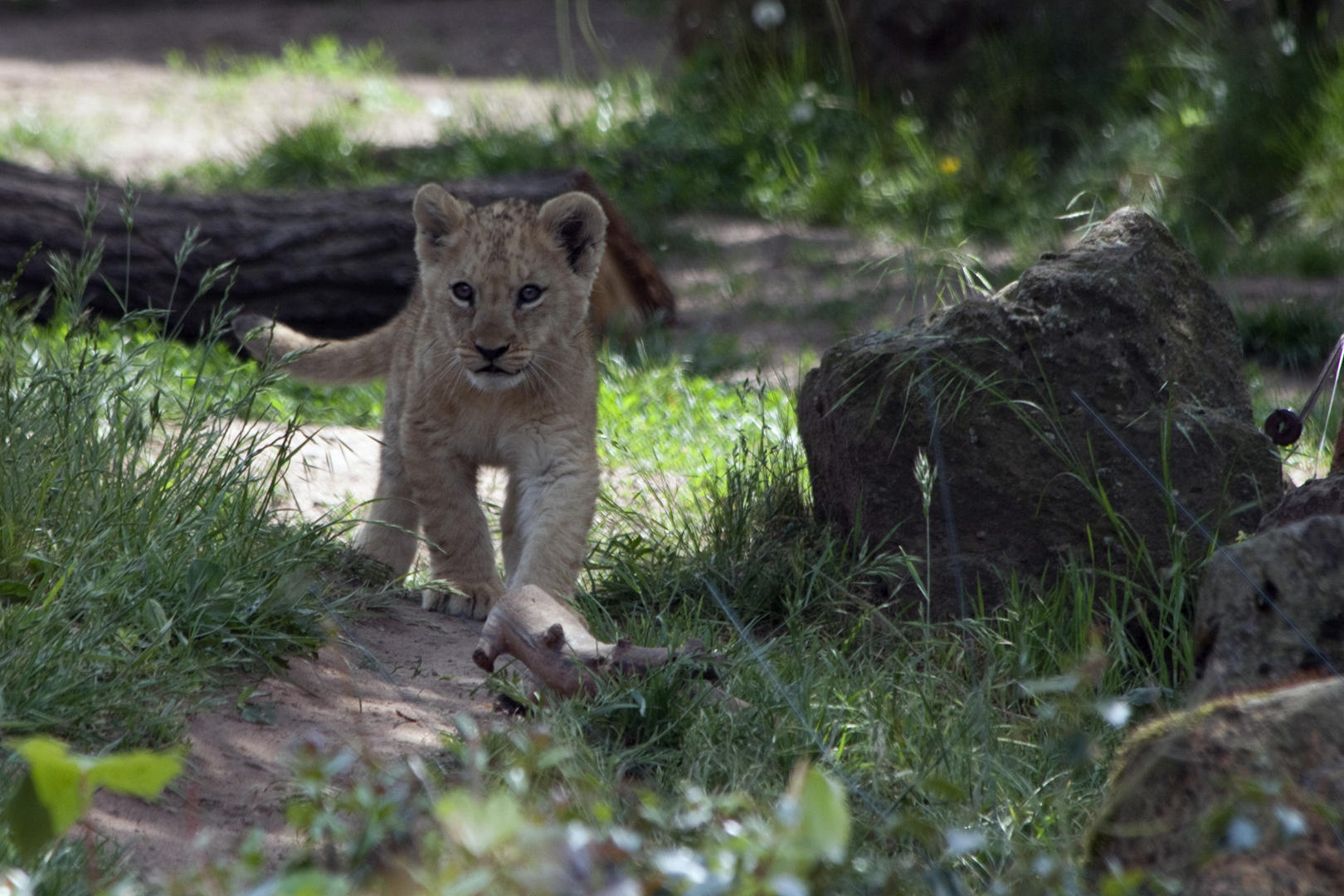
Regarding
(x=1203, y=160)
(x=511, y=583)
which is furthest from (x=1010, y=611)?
(x=1203, y=160)

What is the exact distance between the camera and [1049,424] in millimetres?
3826

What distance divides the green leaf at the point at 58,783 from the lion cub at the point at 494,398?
2252 millimetres

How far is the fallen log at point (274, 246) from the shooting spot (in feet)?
20.9

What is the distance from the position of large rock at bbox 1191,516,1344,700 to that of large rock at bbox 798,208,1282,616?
1018 mm

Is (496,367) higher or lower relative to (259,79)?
lower

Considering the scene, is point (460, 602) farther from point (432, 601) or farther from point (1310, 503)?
point (1310, 503)

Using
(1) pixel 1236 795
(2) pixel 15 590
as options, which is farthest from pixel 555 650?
(1) pixel 1236 795

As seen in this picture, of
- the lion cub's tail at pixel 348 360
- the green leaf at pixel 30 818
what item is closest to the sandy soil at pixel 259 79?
the lion cub's tail at pixel 348 360

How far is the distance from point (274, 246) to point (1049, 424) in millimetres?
4340

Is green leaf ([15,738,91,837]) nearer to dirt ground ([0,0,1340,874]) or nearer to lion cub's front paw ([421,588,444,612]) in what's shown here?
dirt ground ([0,0,1340,874])

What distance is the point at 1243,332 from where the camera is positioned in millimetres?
6777

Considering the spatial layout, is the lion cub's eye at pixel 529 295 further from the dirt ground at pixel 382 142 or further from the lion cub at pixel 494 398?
the dirt ground at pixel 382 142

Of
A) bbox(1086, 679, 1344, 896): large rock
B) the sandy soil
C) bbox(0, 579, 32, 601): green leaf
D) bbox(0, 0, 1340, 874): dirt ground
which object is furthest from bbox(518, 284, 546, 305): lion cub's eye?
the sandy soil

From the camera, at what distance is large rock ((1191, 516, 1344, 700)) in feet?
8.29
